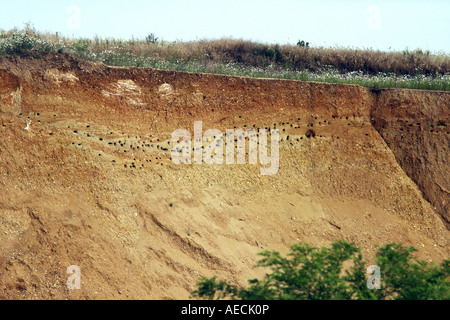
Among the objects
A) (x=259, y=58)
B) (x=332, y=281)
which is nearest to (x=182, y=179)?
(x=332, y=281)

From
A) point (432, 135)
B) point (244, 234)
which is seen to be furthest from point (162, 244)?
point (432, 135)

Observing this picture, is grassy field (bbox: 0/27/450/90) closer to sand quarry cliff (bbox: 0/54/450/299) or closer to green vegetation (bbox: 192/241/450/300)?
sand quarry cliff (bbox: 0/54/450/299)

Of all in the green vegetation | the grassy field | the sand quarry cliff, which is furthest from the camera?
the grassy field

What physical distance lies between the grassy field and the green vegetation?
8761mm

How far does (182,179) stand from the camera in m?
15.5

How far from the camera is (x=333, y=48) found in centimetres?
2358

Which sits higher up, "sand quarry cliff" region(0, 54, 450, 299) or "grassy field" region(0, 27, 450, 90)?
"grassy field" region(0, 27, 450, 90)

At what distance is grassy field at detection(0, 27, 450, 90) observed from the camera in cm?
1761

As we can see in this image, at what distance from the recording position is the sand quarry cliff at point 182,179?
13594mm

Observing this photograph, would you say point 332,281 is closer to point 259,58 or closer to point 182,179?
point 182,179

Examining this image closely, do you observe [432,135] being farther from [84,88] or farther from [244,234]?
[84,88]

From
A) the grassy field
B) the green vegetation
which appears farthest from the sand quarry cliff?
the green vegetation

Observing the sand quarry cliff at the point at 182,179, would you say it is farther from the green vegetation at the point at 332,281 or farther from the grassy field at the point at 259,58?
the green vegetation at the point at 332,281
